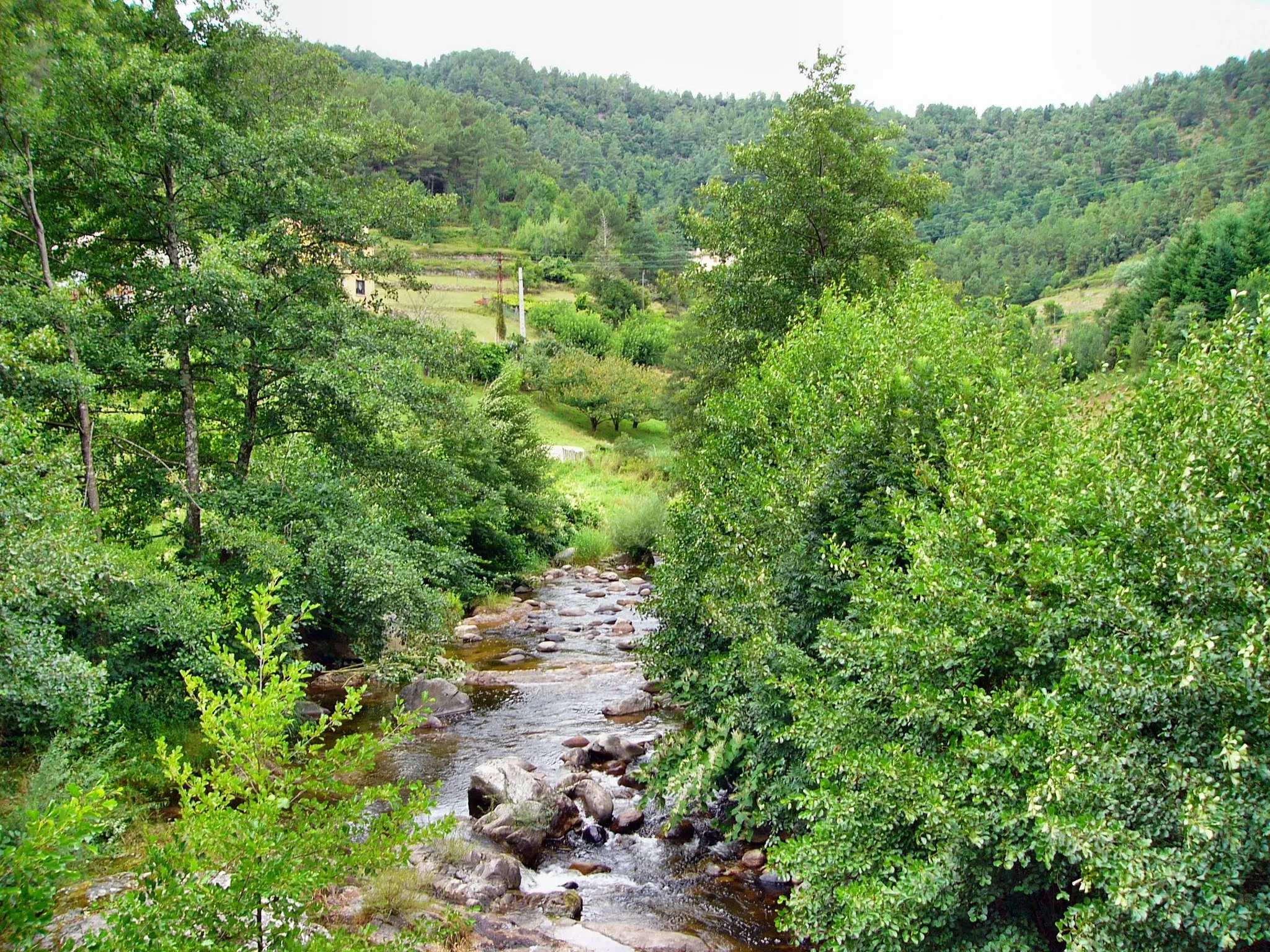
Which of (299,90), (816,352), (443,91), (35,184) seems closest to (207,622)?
(35,184)

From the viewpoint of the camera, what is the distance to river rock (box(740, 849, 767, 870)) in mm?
13414

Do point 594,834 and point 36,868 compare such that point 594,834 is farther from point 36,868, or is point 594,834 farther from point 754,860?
point 36,868

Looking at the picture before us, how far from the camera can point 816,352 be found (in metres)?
15.3

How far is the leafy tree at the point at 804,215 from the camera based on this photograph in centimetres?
2381

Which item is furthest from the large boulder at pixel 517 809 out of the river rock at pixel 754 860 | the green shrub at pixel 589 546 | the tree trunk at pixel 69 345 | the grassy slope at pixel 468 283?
the grassy slope at pixel 468 283

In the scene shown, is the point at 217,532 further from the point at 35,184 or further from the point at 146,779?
the point at 35,184

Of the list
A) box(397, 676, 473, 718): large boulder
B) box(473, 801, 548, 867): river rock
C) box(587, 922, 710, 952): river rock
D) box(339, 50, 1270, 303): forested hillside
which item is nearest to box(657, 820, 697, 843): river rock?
box(473, 801, 548, 867): river rock

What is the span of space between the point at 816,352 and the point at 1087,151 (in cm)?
18177

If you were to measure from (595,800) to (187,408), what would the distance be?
11121mm

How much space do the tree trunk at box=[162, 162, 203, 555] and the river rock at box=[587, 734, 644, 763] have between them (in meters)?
8.98

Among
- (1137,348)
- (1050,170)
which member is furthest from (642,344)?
(1050,170)

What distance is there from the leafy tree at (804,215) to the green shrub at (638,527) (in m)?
15.1

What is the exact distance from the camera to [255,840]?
621 cm

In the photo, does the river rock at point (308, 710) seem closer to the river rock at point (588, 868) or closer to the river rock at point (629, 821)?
the river rock at point (629, 821)
